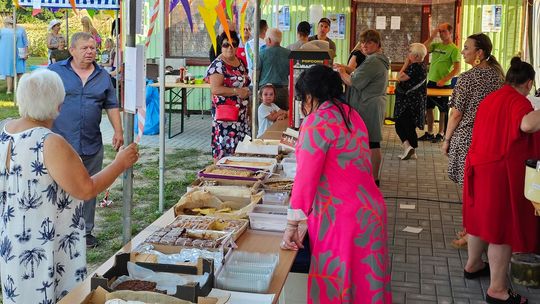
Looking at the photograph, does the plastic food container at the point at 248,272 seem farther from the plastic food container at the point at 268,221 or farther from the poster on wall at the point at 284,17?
the poster on wall at the point at 284,17

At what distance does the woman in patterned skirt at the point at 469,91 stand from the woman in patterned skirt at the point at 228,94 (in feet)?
6.47

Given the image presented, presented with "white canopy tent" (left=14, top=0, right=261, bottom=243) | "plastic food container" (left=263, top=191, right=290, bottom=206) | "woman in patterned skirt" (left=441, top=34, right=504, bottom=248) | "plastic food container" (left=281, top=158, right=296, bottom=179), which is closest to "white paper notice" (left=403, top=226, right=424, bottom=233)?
"woman in patterned skirt" (left=441, top=34, right=504, bottom=248)

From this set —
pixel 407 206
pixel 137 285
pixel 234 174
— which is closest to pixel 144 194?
pixel 407 206

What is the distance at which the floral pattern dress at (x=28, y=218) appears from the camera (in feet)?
9.95

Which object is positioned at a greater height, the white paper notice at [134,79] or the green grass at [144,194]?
the white paper notice at [134,79]

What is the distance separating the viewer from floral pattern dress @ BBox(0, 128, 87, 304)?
3033 millimetres

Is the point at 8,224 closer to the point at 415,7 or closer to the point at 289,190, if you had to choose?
the point at 289,190

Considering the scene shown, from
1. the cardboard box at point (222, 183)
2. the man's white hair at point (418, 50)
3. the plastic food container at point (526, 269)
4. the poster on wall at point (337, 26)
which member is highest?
the poster on wall at point (337, 26)

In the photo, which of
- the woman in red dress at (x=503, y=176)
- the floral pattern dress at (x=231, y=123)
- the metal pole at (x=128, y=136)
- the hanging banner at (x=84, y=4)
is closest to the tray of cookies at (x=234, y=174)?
the metal pole at (x=128, y=136)

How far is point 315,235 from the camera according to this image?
3473 mm

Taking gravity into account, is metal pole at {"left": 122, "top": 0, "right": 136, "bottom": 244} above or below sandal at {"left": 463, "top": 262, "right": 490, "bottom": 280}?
above

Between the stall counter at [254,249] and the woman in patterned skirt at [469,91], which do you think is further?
the woman in patterned skirt at [469,91]

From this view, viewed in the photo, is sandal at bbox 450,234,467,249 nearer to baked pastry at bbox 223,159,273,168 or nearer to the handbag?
baked pastry at bbox 223,159,273,168

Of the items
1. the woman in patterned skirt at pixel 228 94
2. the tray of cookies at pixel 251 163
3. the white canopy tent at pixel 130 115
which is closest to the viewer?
the white canopy tent at pixel 130 115
